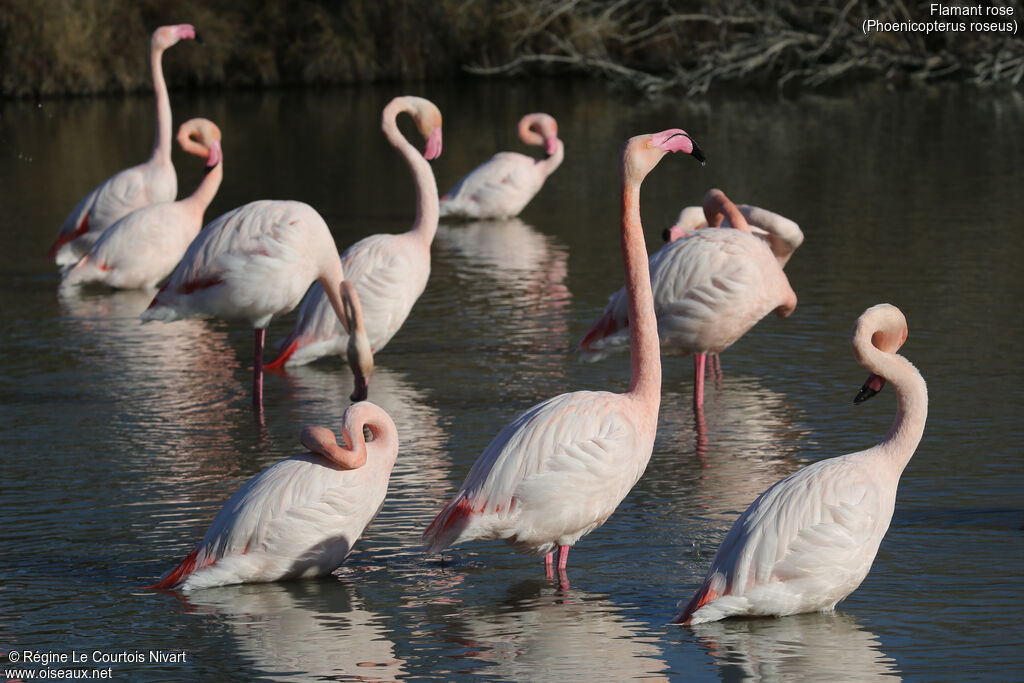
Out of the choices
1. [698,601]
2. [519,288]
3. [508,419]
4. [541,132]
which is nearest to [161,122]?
[519,288]

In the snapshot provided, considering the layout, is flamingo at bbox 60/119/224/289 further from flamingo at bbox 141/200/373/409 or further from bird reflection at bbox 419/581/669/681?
bird reflection at bbox 419/581/669/681

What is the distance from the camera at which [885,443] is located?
471cm

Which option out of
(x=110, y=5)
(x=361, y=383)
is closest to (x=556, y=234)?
(x=361, y=383)

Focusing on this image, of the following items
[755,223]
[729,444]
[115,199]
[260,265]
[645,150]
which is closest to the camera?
[645,150]

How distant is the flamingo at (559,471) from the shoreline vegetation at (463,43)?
17.5 metres

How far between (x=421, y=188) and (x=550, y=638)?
4539mm

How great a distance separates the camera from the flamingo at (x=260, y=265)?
7.66 m

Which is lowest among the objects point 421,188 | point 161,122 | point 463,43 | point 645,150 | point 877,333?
point 877,333

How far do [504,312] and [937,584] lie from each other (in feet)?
16.4

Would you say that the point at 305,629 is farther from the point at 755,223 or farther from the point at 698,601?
the point at 755,223

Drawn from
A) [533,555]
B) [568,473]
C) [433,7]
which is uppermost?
[433,7]

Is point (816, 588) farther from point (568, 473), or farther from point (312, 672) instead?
point (312, 672)

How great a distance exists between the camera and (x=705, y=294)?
716 cm

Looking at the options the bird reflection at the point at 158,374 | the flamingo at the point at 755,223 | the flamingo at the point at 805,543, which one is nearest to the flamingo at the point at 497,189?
the bird reflection at the point at 158,374
